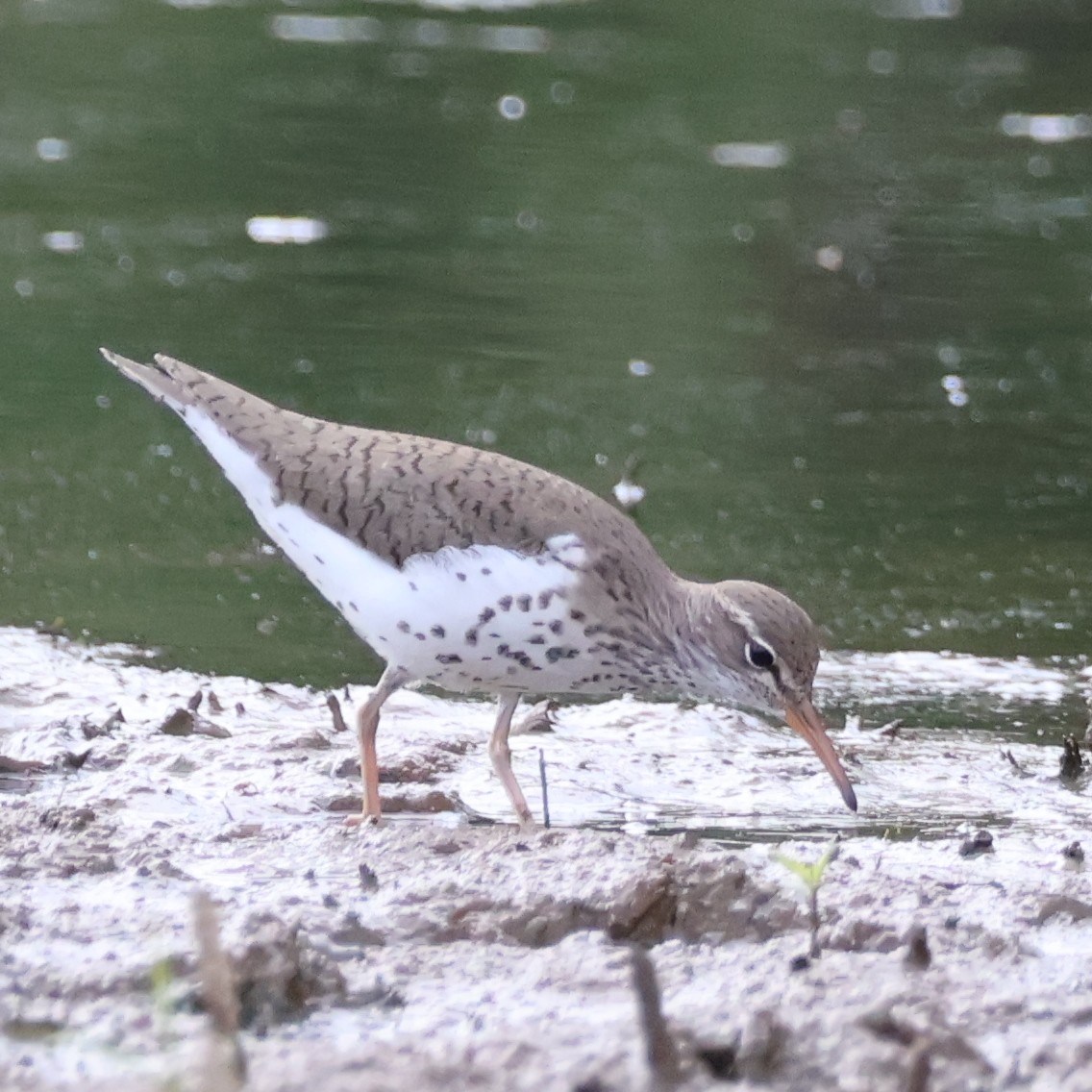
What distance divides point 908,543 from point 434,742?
2.65m

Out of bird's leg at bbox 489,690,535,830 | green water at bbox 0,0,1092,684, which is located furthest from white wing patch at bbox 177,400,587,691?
green water at bbox 0,0,1092,684

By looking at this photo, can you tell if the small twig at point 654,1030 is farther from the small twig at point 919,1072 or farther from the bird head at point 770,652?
the bird head at point 770,652

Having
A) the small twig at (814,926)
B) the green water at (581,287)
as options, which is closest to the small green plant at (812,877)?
the small twig at (814,926)

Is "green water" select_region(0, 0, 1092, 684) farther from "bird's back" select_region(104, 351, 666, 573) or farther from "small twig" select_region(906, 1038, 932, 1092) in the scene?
"small twig" select_region(906, 1038, 932, 1092)

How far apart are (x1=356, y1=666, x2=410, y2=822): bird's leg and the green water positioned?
115 cm

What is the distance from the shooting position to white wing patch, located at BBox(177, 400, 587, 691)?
4.98 metres

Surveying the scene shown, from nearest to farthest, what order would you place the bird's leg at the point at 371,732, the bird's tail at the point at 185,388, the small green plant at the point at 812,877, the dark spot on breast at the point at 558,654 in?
the small green plant at the point at 812,877 < the dark spot on breast at the point at 558,654 < the bird's leg at the point at 371,732 < the bird's tail at the point at 185,388

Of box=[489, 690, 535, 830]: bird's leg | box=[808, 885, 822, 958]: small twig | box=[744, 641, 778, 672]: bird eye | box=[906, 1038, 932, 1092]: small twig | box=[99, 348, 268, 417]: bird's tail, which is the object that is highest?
box=[906, 1038, 932, 1092]: small twig

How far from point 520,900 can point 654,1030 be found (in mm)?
1250

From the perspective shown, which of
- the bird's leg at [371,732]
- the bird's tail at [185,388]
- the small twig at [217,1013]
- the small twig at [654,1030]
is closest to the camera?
the small twig at [217,1013]

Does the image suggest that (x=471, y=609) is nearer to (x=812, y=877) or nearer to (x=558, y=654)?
(x=558, y=654)

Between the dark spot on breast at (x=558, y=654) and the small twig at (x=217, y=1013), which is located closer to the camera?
the small twig at (x=217, y=1013)

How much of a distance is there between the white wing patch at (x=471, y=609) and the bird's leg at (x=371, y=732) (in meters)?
0.07

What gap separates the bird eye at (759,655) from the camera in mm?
5109
